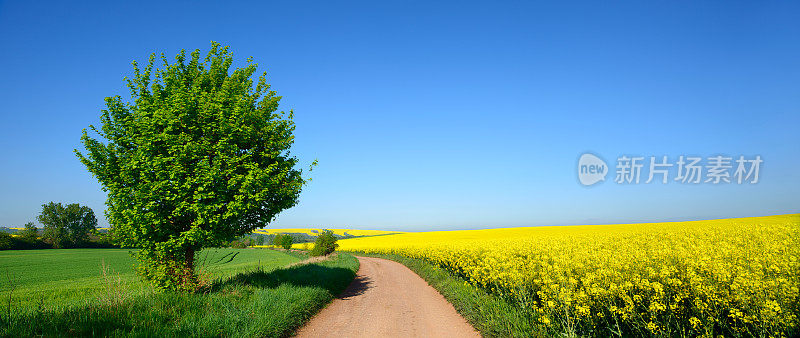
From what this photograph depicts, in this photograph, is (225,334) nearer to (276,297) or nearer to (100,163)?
Answer: (276,297)

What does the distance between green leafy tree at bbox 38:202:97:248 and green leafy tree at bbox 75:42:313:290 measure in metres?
89.5

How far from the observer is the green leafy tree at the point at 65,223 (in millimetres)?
75438

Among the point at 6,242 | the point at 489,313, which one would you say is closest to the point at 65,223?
the point at 6,242

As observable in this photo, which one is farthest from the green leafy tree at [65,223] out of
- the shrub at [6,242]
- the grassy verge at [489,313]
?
the grassy verge at [489,313]

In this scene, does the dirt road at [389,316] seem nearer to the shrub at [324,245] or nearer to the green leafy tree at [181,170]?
the green leafy tree at [181,170]

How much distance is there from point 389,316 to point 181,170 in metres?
7.27

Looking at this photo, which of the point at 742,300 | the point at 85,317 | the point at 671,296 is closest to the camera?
the point at 742,300

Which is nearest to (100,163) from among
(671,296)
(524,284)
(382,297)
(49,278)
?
(382,297)

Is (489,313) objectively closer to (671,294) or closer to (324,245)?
(671,294)

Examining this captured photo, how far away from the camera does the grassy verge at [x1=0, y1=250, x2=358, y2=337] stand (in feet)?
19.1

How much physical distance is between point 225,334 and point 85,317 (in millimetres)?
2500

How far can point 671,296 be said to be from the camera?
5738 millimetres

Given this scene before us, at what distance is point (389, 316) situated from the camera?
9.84 meters

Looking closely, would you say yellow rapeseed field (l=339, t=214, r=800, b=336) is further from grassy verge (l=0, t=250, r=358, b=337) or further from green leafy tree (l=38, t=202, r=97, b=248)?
green leafy tree (l=38, t=202, r=97, b=248)
